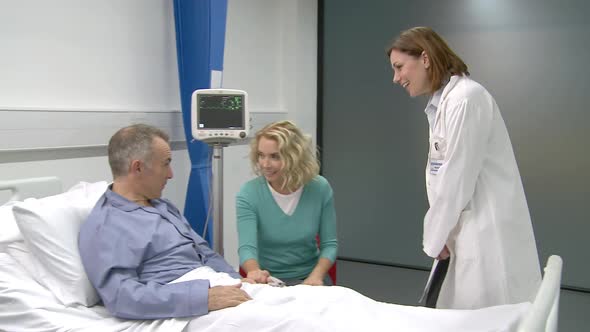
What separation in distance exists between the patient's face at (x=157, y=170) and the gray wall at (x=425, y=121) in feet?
8.36

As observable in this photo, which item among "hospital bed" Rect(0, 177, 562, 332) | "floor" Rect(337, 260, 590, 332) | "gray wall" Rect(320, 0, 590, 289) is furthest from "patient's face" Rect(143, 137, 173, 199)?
"gray wall" Rect(320, 0, 590, 289)

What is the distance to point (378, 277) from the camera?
4090 mm

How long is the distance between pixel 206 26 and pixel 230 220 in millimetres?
1368

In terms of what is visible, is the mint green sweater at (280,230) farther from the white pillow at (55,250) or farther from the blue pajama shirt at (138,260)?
the white pillow at (55,250)

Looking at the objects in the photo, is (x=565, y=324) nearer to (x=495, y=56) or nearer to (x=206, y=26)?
(x=495, y=56)

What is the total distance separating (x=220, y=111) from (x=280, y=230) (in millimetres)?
636

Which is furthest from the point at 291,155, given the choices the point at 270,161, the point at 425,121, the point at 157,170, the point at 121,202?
the point at 425,121

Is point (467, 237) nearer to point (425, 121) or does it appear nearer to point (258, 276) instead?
point (258, 276)

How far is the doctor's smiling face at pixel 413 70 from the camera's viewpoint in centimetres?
191

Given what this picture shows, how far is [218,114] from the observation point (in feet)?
8.33

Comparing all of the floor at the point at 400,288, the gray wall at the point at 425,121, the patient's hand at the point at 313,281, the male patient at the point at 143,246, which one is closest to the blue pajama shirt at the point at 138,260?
the male patient at the point at 143,246

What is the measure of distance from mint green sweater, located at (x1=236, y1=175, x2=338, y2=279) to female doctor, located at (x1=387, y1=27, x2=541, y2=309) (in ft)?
1.89

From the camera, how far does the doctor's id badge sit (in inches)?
72.7

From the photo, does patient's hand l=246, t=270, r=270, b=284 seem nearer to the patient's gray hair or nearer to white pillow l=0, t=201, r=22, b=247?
the patient's gray hair
